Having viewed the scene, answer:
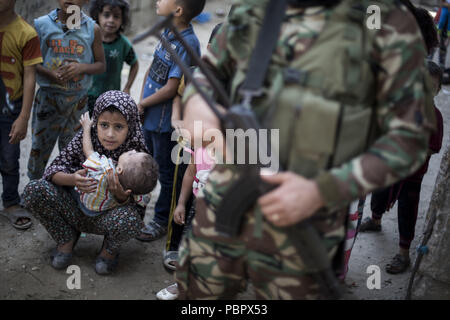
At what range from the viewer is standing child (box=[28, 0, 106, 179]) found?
3.34 metres

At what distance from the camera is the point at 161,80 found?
3215mm

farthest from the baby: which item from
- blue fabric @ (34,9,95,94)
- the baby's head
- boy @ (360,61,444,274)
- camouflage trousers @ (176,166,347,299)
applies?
boy @ (360,61,444,274)

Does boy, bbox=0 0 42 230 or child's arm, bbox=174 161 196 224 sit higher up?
boy, bbox=0 0 42 230

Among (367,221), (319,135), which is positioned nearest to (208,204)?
(319,135)

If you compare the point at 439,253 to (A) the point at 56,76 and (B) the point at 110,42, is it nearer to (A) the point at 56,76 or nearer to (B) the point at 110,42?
(A) the point at 56,76

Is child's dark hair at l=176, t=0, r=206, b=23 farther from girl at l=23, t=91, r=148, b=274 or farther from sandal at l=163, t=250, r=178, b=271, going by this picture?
sandal at l=163, t=250, r=178, b=271

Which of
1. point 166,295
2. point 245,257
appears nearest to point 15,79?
point 166,295

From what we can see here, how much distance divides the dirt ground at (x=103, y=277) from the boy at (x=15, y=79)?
243mm

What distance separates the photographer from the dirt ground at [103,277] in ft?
8.73

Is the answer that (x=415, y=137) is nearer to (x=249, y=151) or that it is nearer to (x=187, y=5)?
(x=249, y=151)

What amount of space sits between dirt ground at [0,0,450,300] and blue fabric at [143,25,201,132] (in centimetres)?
79

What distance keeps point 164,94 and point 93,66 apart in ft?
2.32

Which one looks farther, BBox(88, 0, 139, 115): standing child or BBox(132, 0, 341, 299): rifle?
BBox(88, 0, 139, 115): standing child

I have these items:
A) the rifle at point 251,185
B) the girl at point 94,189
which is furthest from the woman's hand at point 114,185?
the rifle at point 251,185
